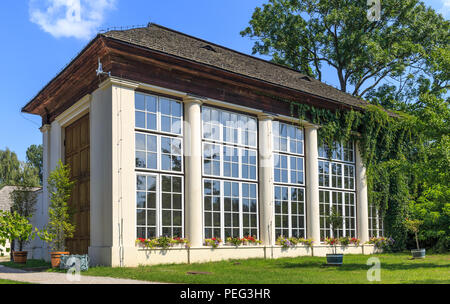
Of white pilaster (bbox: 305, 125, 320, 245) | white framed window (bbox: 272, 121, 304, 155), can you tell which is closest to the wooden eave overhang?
white framed window (bbox: 272, 121, 304, 155)

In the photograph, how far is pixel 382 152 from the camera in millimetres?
27016

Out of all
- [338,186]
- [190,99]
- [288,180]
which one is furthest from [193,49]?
[338,186]

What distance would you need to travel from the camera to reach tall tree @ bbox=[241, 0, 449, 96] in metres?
36.2

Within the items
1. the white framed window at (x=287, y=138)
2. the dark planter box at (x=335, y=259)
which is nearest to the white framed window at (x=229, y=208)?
the white framed window at (x=287, y=138)

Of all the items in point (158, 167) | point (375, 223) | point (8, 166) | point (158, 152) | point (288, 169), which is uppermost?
point (8, 166)

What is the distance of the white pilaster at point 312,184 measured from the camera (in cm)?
2272

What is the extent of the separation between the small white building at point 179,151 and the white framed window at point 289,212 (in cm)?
5

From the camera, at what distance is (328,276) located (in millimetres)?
13156

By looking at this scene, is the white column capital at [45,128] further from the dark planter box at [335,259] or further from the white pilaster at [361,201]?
the white pilaster at [361,201]

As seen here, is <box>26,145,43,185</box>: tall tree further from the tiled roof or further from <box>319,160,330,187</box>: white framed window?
<box>319,160,330,187</box>: white framed window

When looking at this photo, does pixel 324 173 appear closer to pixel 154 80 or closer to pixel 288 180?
pixel 288 180

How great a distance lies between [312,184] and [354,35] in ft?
55.9

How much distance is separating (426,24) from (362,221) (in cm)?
1965

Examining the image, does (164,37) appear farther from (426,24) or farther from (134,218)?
(426,24)
